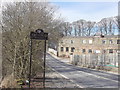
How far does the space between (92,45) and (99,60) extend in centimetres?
3253

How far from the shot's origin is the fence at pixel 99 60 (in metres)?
30.3

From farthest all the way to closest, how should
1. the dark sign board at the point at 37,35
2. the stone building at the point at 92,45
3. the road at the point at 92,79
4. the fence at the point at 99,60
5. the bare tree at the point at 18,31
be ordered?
the stone building at the point at 92,45, the fence at the point at 99,60, the road at the point at 92,79, the bare tree at the point at 18,31, the dark sign board at the point at 37,35

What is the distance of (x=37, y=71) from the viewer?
44.0 feet

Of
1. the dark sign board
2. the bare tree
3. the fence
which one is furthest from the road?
the fence

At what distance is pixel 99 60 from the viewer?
3444 cm

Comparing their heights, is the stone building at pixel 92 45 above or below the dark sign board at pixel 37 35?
above

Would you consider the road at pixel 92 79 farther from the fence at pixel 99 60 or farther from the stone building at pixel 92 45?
the stone building at pixel 92 45

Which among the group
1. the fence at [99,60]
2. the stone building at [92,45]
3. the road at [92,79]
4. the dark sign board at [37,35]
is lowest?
the road at [92,79]

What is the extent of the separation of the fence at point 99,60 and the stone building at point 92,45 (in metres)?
19.5

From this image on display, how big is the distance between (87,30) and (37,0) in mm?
68023

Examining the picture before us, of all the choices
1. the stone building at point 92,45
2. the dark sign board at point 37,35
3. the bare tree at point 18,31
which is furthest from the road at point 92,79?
the stone building at point 92,45

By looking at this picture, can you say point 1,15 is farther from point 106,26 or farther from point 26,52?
point 106,26

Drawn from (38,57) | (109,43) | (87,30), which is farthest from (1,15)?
(87,30)

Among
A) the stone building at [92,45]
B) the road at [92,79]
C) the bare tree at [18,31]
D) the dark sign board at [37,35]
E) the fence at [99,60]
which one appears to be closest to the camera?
the dark sign board at [37,35]
